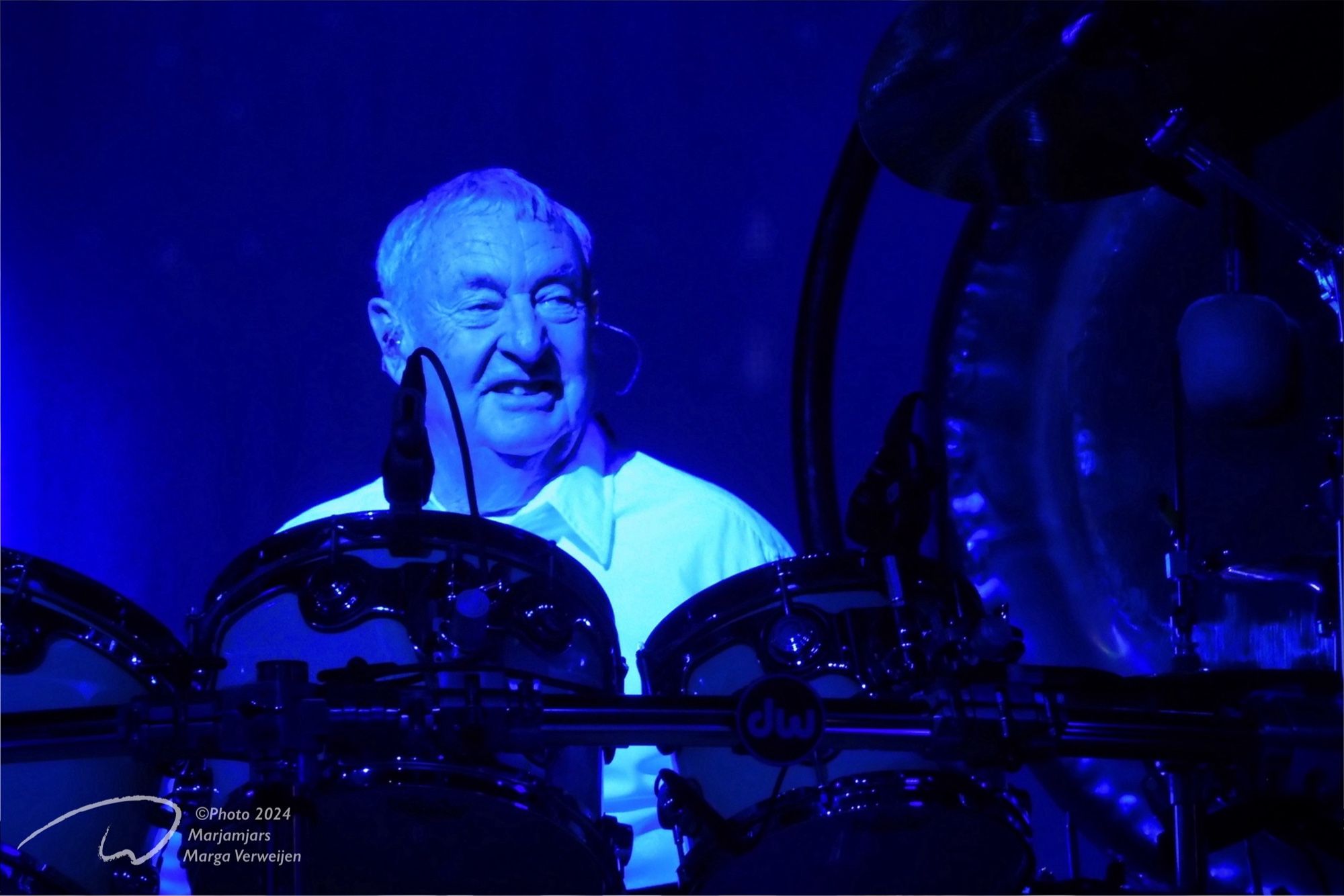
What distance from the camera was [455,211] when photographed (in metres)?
2.28

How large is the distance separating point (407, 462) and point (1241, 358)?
110 centimetres

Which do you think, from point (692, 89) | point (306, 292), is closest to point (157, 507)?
point (306, 292)

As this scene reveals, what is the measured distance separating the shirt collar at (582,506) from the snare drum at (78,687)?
0.61m

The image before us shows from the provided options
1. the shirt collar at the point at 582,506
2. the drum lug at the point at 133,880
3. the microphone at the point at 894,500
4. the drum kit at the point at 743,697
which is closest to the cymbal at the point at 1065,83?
the drum kit at the point at 743,697

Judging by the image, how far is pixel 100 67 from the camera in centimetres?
235

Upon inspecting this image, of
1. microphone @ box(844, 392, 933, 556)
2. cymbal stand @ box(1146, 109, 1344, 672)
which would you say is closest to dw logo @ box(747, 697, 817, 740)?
microphone @ box(844, 392, 933, 556)

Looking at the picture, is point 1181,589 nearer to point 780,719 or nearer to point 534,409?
point 780,719

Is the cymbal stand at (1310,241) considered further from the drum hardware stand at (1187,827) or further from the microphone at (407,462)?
the microphone at (407,462)

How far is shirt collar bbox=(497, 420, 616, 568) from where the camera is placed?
84.7 inches

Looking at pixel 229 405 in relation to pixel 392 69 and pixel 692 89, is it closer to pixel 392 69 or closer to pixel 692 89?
pixel 392 69

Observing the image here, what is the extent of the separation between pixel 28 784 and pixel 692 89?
146 cm

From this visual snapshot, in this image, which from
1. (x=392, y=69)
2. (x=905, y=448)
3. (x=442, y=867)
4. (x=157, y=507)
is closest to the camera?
(x=442, y=867)

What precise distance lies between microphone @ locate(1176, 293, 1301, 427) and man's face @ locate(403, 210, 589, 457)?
0.82m

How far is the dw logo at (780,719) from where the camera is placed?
1.40 m
